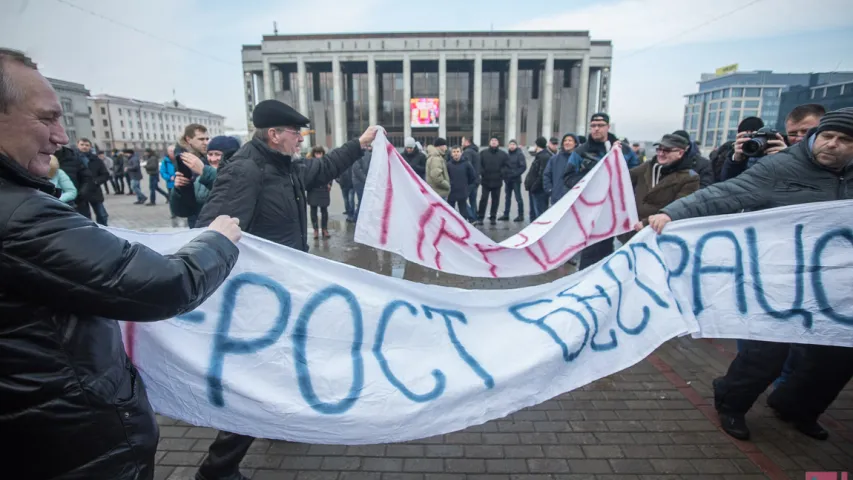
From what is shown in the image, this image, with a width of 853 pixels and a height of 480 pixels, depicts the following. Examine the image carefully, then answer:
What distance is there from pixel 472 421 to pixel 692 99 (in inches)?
2843

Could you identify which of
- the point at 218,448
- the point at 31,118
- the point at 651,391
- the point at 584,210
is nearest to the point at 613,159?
the point at 584,210

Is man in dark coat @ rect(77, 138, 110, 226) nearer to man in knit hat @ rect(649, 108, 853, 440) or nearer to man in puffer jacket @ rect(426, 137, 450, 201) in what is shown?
man in puffer jacket @ rect(426, 137, 450, 201)

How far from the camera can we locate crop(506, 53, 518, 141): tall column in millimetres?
45781

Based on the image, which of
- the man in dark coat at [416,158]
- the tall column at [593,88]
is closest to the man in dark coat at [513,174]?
the man in dark coat at [416,158]

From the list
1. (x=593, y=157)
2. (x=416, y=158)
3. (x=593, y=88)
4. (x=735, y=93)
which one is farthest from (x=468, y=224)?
(x=735, y=93)

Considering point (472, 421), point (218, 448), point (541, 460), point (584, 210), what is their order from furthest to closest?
point (584, 210)
point (541, 460)
point (218, 448)
point (472, 421)

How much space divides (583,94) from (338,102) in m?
24.9

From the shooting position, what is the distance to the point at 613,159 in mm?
4461

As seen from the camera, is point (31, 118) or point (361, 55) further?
point (361, 55)

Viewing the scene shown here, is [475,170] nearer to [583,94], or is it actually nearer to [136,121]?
[583,94]

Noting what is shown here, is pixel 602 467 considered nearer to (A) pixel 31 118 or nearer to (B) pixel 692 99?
(A) pixel 31 118

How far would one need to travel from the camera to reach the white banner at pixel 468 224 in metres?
3.56

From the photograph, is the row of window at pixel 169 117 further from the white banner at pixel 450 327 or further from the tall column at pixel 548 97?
the white banner at pixel 450 327

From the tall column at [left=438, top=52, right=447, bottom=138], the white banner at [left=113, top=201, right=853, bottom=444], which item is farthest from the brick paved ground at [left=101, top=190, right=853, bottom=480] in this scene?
the tall column at [left=438, top=52, right=447, bottom=138]
